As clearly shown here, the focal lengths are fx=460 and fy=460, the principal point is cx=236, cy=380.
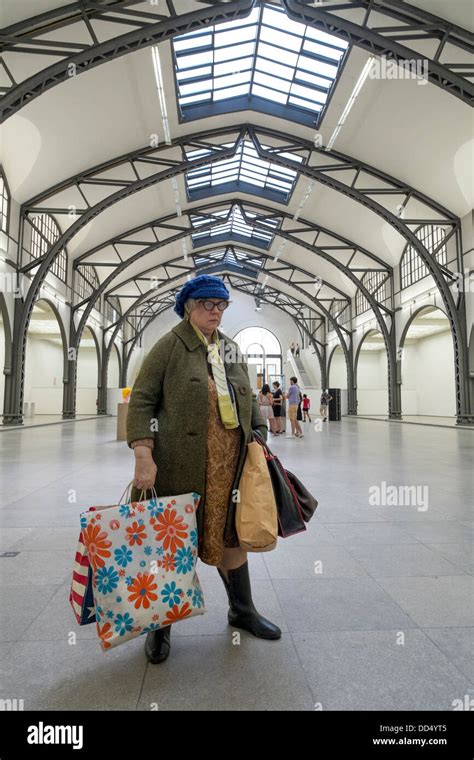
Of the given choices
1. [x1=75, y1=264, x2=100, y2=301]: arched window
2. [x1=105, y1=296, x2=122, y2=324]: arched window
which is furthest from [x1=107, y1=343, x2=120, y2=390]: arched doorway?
[x1=75, y1=264, x2=100, y2=301]: arched window

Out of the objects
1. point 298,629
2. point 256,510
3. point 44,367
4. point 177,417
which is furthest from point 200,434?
point 44,367

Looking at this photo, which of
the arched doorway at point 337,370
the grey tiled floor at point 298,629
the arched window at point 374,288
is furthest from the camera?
the arched doorway at point 337,370

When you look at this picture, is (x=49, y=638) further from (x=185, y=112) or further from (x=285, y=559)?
(x=185, y=112)

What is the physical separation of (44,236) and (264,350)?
92.6 ft

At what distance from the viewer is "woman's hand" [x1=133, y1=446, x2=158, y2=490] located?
2.15 meters

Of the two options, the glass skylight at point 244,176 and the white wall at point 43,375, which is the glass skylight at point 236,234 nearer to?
the glass skylight at point 244,176

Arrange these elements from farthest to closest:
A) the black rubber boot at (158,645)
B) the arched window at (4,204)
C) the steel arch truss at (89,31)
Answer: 1. the arched window at (4,204)
2. the steel arch truss at (89,31)
3. the black rubber boot at (158,645)

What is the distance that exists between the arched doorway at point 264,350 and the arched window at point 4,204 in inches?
1187

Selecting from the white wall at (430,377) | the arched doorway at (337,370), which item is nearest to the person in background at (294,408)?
the white wall at (430,377)

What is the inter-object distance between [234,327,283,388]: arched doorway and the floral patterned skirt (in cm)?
4314

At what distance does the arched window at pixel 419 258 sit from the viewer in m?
20.0

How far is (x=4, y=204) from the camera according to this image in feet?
53.8
